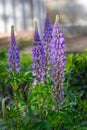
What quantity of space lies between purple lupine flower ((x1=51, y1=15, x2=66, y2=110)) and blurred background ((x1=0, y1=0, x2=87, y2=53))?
8060 millimetres

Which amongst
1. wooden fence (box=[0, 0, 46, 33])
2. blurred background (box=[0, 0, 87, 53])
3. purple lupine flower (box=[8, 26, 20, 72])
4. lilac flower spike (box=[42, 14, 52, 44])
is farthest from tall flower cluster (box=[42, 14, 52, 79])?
wooden fence (box=[0, 0, 46, 33])

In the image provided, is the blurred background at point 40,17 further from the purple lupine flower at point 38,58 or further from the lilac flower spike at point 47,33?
the purple lupine flower at point 38,58

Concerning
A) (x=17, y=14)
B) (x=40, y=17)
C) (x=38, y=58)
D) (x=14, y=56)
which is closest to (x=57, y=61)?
(x=38, y=58)

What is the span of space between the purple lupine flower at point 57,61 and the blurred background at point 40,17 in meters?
8.06

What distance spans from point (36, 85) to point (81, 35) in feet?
30.1

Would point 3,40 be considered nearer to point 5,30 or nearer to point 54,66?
point 5,30

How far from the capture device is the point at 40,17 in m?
12.8

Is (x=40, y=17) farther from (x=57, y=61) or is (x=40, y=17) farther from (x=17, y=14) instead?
(x=57, y=61)

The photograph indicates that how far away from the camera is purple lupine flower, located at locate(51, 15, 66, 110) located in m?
3.23

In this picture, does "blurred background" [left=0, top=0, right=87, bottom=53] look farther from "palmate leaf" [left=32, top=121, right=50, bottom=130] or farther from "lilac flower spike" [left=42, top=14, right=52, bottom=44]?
"palmate leaf" [left=32, top=121, right=50, bottom=130]

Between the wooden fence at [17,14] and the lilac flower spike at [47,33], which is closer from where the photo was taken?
the lilac flower spike at [47,33]

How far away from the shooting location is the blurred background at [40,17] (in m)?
12.5

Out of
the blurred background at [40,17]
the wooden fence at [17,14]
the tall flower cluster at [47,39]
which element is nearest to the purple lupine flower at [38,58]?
the tall flower cluster at [47,39]

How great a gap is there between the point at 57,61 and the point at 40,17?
9.60 meters
